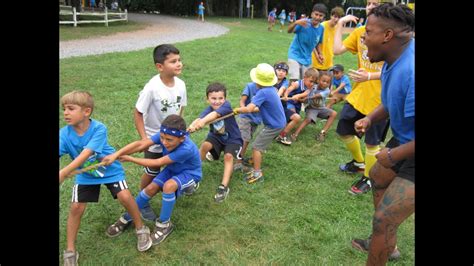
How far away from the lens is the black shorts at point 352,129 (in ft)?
13.7

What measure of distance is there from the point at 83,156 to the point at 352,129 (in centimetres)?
291

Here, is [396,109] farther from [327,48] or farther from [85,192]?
[327,48]

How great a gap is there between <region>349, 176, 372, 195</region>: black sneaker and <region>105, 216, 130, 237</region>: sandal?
2416mm

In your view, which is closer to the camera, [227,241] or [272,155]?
[227,241]

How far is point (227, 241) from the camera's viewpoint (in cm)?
345

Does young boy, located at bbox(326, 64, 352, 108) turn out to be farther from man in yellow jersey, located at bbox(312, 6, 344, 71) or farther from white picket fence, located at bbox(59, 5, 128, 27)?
white picket fence, located at bbox(59, 5, 128, 27)

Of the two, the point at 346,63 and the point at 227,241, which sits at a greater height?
the point at 346,63

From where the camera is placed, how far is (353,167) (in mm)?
4906
